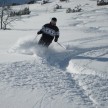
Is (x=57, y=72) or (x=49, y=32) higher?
(x=49, y=32)

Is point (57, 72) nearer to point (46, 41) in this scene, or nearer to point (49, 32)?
point (46, 41)

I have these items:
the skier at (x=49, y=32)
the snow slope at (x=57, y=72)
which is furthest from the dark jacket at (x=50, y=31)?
the snow slope at (x=57, y=72)

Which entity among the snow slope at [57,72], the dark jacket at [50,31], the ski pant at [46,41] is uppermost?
the dark jacket at [50,31]

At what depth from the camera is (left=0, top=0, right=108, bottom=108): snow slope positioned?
207 inches

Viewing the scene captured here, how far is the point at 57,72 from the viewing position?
6.71 m

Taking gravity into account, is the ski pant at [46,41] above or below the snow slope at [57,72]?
above

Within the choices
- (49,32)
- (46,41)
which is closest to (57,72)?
(46,41)

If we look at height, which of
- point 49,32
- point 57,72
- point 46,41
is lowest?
point 57,72

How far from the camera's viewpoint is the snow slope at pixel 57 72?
207 inches

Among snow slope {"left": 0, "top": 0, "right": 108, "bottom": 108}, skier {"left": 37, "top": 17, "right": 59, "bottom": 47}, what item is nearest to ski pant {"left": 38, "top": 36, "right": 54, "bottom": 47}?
skier {"left": 37, "top": 17, "right": 59, "bottom": 47}

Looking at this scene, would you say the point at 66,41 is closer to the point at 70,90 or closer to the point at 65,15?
the point at 70,90

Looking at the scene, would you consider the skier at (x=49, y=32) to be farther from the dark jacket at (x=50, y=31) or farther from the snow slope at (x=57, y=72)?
the snow slope at (x=57, y=72)

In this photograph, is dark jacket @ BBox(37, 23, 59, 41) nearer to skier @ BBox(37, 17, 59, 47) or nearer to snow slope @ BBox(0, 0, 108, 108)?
skier @ BBox(37, 17, 59, 47)

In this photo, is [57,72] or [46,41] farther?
[46,41]
